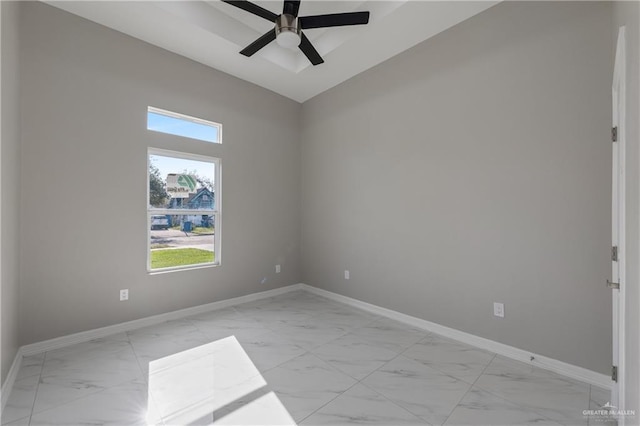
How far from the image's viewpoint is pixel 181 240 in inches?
141

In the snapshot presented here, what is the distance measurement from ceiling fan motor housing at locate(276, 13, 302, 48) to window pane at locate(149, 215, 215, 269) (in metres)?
2.40

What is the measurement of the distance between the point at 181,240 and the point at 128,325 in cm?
107

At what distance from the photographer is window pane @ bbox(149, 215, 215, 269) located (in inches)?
132

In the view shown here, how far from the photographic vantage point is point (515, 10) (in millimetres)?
2520

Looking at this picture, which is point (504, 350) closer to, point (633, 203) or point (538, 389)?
point (538, 389)

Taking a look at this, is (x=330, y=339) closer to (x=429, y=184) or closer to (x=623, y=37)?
(x=429, y=184)

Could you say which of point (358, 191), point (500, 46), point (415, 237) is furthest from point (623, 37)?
point (358, 191)

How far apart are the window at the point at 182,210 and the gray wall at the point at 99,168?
4.6 inches

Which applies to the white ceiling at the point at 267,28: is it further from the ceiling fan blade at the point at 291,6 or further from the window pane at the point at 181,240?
the window pane at the point at 181,240

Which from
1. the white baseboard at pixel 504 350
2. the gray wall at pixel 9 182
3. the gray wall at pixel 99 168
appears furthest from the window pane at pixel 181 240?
the white baseboard at pixel 504 350

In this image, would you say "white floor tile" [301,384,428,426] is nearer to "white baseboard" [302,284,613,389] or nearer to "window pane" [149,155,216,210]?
"white baseboard" [302,284,613,389]

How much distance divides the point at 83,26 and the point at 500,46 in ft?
13.4

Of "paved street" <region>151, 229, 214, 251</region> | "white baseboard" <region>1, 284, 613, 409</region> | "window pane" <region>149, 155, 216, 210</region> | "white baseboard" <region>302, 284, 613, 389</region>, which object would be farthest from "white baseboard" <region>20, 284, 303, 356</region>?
"white baseboard" <region>302, 284, 613, 389</region>

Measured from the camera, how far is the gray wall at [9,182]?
1.89 m
